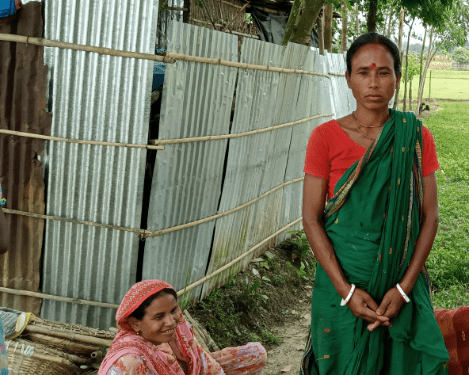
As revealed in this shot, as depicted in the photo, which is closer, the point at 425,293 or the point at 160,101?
the point at 425,293

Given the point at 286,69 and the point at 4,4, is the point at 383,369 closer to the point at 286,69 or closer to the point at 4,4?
the point at 4,4

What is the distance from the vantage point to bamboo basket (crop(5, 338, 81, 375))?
10.4 feet

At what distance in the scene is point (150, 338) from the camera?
2521 millimetres

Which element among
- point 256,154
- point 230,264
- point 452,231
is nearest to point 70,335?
point 230,264

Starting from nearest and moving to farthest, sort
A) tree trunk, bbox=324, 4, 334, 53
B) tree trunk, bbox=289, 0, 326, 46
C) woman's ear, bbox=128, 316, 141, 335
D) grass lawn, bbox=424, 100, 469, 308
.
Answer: woman's ear, bbox=128, 316, 141, 335 < grass lawn, bbox=424, 100, 469, 308 < tree trunk, bbox=289, 0, 326, 46 < tree trunk, bbox=324, 4, 334, 53

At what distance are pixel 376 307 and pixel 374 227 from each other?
0.30 metres

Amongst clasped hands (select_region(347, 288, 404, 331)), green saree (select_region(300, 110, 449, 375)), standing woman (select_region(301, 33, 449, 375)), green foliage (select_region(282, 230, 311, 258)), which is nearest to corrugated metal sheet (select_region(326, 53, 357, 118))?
green foliage (select_region(282, 230, 311, 258))

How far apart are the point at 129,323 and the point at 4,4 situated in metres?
2.25

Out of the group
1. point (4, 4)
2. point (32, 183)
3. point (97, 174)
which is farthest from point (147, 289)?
point (4, 4)

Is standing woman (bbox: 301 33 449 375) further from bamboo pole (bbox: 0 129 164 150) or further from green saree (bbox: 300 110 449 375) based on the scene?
bamboo pole (bbox: 0 129 164 150)

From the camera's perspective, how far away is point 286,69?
5.37 m

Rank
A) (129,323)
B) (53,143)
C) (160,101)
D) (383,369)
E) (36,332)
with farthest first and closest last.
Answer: (160,101) < (53,143) < (36,332) < (129,323) < (383,369)

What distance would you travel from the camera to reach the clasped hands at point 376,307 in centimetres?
198

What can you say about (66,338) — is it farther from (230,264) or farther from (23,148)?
(230,264)
